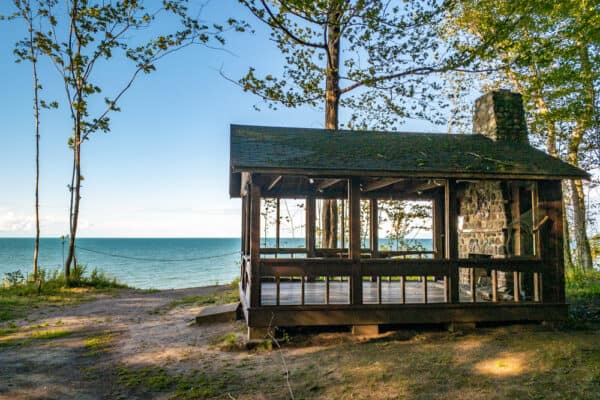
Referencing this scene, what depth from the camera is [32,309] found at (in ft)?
34.0

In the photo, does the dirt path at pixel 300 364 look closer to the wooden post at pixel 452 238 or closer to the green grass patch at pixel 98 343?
the green grass patch at pixel 98 343

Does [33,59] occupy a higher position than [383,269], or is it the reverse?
[33,59]

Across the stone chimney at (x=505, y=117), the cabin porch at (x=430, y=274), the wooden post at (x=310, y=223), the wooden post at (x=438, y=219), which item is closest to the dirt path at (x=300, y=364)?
the cabin porch at (x=430, y=274)

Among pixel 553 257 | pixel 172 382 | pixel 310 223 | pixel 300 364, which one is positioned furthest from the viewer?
pixel 310 223

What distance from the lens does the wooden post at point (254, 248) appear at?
6613mm

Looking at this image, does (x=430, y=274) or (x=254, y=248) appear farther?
(x=430, y=274)

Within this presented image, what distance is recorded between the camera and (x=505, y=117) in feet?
31.6

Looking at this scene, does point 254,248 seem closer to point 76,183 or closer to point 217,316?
point 217,316

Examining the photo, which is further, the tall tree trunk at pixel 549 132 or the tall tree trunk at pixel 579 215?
the tall tree trunk at pixel 549 132

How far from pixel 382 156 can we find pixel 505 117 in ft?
12.9

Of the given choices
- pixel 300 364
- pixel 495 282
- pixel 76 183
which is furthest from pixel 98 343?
pixel 76 183

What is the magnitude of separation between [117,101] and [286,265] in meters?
11.3

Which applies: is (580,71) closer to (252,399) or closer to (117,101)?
(252,399)

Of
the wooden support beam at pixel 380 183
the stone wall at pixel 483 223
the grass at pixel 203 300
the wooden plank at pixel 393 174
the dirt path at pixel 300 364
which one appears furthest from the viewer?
the grass at pixel 203 300
